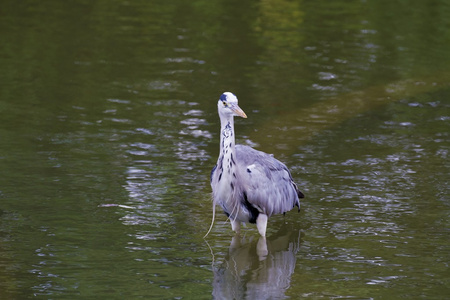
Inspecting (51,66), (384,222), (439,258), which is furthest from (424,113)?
(51,66)

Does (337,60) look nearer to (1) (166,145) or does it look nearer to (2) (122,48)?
(2) (122,48)

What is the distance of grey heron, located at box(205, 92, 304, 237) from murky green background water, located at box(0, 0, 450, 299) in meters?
0.29

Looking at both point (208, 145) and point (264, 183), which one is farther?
point (208, 145)

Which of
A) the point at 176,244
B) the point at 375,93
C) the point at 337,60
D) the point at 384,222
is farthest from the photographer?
the point at 337,60

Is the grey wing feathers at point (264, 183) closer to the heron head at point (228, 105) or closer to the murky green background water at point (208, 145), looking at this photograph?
the murky green background water at point (208, 145)

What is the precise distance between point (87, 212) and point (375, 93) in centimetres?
621

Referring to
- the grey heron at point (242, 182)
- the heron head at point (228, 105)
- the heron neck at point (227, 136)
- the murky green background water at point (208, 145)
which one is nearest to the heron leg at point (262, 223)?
the grey heron at point (242, 182)

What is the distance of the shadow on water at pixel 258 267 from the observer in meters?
7.19

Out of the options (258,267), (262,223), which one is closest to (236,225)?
(262,223)

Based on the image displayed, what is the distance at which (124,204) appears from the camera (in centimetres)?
905

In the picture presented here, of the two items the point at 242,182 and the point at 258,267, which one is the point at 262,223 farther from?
the point at 258,267

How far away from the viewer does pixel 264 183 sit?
8320 millimetres

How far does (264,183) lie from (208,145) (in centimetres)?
292

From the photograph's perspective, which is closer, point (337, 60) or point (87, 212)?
point (87, 212)
